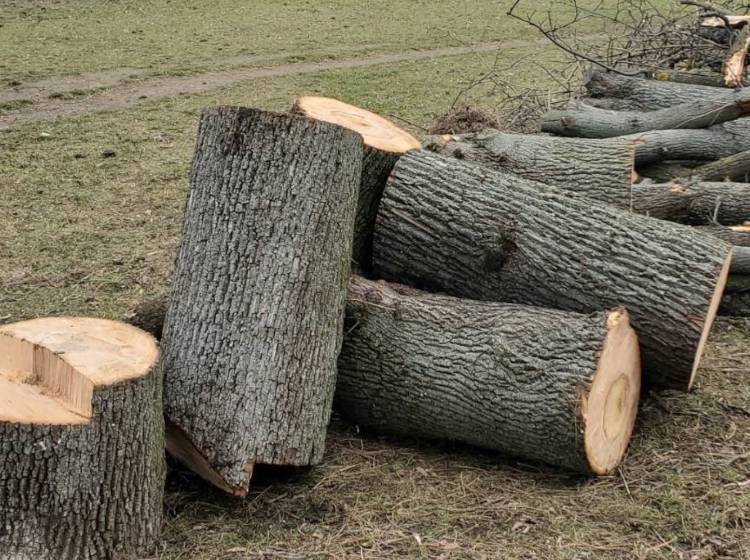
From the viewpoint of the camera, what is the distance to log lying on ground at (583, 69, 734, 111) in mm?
6387

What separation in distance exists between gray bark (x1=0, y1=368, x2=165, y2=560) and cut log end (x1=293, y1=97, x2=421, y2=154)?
151 centimetres

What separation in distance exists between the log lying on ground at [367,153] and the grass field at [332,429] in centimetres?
78

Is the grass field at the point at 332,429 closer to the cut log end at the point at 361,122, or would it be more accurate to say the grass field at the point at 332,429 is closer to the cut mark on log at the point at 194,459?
the cut mark on log at the point at 194,459

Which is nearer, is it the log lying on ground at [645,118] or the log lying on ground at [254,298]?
the log lying on ground at [254,298]

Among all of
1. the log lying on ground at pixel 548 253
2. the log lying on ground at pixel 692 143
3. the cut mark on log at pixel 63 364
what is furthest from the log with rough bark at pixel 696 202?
the cut mark on log at pixel 63 364

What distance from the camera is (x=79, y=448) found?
9.04ft

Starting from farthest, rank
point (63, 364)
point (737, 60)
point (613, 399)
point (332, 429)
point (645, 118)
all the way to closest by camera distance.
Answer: point (737, 60) < point (645, 118) < point (332, 429) < point (613, 399) < point (63, 364)

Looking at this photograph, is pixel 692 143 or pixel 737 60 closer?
pixel 692 143

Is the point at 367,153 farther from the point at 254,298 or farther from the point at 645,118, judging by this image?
the point at 645,118

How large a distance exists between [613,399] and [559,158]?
1672 millimetres

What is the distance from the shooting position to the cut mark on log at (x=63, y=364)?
9.13 feet

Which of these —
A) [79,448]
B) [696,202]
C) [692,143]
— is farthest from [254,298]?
[692,143]

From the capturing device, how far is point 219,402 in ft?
10.6

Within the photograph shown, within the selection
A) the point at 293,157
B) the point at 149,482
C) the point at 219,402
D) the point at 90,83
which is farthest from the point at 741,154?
the point at 90,83
